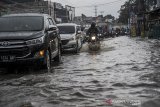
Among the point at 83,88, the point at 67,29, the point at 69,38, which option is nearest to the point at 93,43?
the point at 67,29

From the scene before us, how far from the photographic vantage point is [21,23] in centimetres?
1037

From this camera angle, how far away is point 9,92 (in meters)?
6.89

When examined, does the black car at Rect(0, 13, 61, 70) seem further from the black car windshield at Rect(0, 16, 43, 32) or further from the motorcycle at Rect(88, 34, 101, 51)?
the motorcycle at Rect(88, 34, 101, 51)

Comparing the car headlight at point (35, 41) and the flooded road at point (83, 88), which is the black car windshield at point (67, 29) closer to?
the flooded road at point (83, 88)

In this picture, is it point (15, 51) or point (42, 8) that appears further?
point (42, 8)

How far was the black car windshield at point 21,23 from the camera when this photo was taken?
10117 millimetres

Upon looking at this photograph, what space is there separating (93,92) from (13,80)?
2.66 m

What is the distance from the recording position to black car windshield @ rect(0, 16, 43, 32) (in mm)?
10117

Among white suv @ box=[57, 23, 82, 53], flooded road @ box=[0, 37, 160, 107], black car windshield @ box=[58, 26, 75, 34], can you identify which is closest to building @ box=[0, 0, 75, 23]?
black car windshield @ box=[58, 26, 75, 34]

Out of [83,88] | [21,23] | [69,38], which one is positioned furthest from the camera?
[69,38]

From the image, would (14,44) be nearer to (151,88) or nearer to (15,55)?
(15,55)

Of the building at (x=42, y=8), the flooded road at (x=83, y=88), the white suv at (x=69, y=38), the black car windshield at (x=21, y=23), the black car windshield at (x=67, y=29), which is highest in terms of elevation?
the building at (x=42, y=8)

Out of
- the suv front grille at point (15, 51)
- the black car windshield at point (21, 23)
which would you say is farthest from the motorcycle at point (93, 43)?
the suv front grille at point (15, 51)

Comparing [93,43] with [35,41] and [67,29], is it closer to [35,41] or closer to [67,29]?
[67,29]
